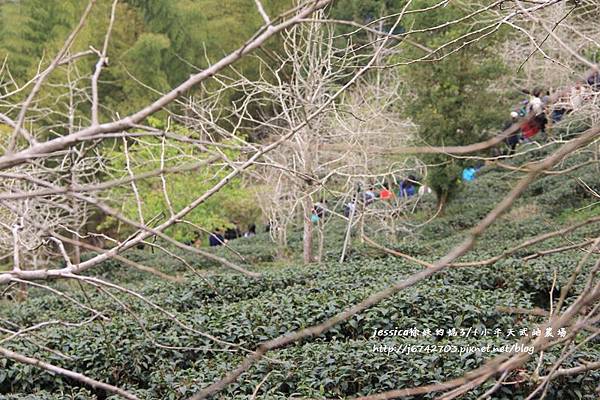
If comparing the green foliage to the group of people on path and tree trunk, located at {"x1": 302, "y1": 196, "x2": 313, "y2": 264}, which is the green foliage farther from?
tree trunk, located at {"x1": 302, "y1": 196, "x2": 313, "y2": 264}

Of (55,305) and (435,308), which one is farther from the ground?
(435,308)

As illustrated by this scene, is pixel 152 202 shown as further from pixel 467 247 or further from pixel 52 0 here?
pixel 467 247

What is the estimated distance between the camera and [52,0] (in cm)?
2388

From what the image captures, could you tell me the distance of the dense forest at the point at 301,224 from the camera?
2.40 metres

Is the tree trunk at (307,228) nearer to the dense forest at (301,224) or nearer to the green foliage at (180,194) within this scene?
the dense forest at (301,224)

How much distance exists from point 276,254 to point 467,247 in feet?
55.1

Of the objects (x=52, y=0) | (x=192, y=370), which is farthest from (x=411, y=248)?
(x=52, y=0)

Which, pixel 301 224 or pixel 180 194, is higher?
pixel 180 194

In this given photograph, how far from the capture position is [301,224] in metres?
21.9

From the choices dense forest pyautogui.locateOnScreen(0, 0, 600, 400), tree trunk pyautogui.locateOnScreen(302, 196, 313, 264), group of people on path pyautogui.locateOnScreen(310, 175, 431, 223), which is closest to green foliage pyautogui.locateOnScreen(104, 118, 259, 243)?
dense forest pyautogui.locateOnScreen(0, 0, 600, 400)

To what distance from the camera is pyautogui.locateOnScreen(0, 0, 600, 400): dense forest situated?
2400mm

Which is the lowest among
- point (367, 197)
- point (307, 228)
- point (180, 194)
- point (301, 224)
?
point (301, 224)

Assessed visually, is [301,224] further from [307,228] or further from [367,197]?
[307,228]

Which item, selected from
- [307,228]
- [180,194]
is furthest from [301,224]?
[307,228]
